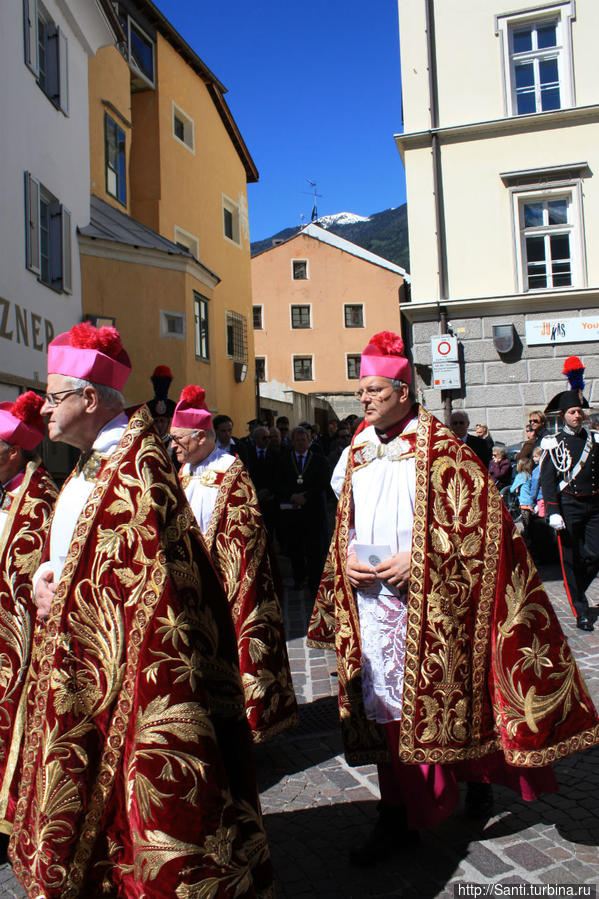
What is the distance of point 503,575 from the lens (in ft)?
10.3

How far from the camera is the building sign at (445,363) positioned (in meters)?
13.9

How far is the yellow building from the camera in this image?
Result: 15572 mm

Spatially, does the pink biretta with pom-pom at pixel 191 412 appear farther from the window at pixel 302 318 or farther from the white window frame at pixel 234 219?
the window at pixel 302 318

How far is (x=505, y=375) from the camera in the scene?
45.9 feet

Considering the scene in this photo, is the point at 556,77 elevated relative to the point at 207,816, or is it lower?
elevated

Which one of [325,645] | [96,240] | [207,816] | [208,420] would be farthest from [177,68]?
[207,816]

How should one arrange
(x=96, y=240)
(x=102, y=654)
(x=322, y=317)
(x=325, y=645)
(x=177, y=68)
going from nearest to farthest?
(x=102, y=654), (x=325, y=645), (x=96, y=240), (x=177, y=68), (x=322, y=317)

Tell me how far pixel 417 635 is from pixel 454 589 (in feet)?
0.78

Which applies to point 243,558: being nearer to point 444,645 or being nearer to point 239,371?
point 444,645

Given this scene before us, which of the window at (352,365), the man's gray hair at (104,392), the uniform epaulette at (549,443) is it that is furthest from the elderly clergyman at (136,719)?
the window at (352,365)

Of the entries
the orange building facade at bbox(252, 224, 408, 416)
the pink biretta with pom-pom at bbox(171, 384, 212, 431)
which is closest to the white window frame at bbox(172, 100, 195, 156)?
the pink biretta with pom-pom at bbox(171, 384, 212, 431)

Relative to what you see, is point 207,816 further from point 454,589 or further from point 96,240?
point 96,240

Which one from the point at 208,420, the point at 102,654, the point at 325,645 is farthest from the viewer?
the point at 208,420

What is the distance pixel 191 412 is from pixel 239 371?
19496mm
